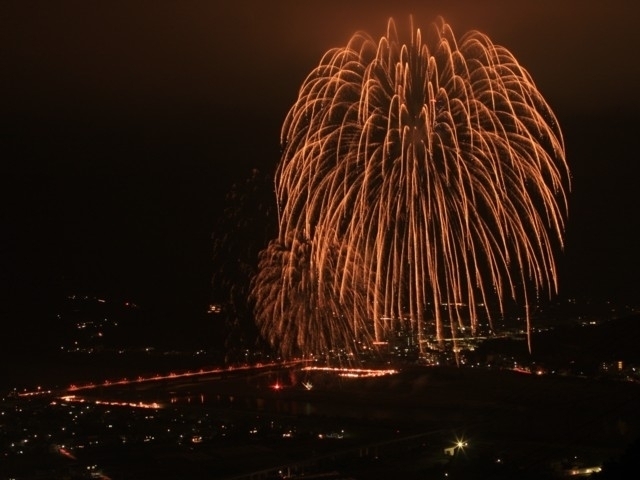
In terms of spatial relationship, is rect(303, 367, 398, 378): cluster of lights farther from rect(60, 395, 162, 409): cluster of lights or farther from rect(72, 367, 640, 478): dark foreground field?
rect(60, 395, 162, 409): cluster of lights

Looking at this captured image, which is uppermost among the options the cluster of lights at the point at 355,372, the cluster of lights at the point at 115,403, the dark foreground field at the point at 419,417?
the cluster of lights at the point at 355,372

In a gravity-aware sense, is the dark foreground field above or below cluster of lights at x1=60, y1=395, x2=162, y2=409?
below

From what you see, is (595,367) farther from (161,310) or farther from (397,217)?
(161,310)

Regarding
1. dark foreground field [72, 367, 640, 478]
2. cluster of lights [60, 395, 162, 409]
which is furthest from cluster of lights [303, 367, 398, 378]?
cluster of lights [60, 395, 162, 409]

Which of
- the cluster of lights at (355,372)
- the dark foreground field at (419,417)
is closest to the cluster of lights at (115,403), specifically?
the dark foreground field at (419,417)

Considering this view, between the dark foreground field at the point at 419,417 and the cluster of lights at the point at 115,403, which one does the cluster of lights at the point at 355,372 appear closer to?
the dark foreground field at the point at 419,417

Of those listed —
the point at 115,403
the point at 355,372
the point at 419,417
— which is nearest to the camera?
the point at 419,417

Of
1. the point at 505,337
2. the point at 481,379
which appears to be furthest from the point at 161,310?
the point at 481,379

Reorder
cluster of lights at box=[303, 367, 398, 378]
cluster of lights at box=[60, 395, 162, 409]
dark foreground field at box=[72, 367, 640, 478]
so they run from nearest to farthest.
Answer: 1. dark foreground field at box=[72, 367, 640, 478]
2. cluster of lights at box=[60, 395, 162, 409]
3. cluster of lights at box=[303, 367, 398, 378]

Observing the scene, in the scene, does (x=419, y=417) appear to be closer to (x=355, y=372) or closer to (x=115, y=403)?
(x=355, y=372)

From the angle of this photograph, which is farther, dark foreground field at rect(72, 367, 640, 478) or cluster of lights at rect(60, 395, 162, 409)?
cluster of lights at rect(60, 395, 162, 409)

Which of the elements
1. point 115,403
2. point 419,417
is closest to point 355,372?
point 419,417

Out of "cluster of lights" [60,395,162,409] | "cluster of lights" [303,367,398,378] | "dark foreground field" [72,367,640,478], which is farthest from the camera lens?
"cluster of lights" [303,367,398,378]
